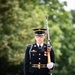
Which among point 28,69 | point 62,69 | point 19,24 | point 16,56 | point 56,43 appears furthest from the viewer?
point 62,69

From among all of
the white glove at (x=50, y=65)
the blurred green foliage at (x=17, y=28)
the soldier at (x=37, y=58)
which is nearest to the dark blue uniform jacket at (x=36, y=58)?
the soldier at (x=37, y=58)

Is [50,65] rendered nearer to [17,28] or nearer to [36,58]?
[36,58]

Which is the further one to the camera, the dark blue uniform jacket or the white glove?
the dark blue uniform jacket

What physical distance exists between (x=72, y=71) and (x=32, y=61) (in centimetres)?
3913

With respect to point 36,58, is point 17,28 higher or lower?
lower

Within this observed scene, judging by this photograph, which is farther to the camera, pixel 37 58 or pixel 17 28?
pixel 17 28

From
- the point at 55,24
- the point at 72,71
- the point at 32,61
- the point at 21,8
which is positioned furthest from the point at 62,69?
the point at 32,61

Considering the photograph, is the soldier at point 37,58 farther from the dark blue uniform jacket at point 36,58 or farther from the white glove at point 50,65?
the white glove at point 50,65

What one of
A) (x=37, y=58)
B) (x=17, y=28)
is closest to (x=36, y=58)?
(x=37, y=58)

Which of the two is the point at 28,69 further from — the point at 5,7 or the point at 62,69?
the point at 62,69

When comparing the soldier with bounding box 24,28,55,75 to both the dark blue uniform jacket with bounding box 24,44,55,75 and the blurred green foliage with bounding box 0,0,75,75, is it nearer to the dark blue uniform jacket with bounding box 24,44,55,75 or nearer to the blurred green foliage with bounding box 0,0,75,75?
the dark blue uniform jacket with bounding box 24,44,55,75

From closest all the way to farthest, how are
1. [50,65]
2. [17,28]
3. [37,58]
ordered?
[50,65] → [37,58] → [17,28]

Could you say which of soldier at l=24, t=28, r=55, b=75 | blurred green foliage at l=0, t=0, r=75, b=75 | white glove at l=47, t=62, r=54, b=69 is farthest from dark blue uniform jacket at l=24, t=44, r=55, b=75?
blurred green foliage at l=0, t=0, r=75, b=75

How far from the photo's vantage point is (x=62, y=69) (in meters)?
45.4
